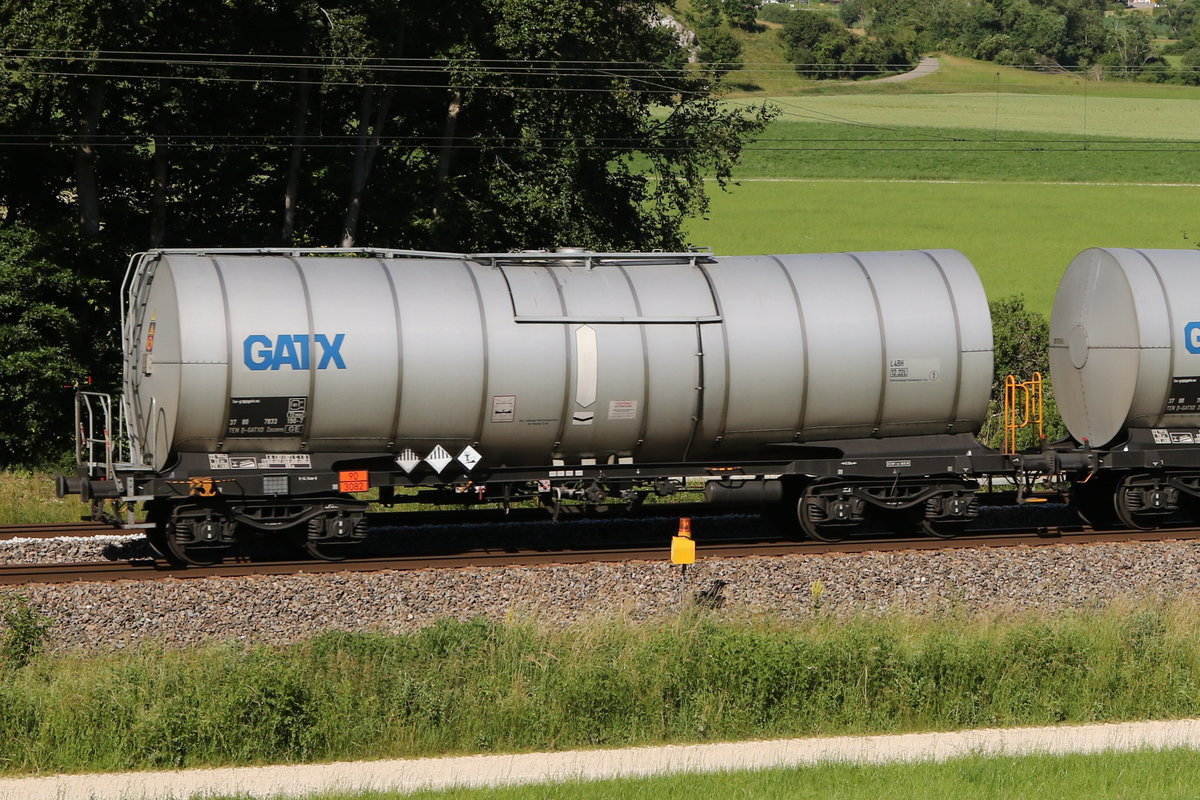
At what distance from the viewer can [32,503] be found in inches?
960

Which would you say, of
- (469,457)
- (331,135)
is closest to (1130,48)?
(331,135)

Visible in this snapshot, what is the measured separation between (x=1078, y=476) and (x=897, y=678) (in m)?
9.12

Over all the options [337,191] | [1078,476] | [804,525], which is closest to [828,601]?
[804,525]

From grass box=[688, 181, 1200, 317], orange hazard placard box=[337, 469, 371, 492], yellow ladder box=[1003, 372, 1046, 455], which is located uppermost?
grass box=[688, 181, 1200, 317]

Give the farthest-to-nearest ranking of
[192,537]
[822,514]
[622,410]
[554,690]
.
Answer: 1. [822,514]
2. [622,410]
3. [192,537]
4. [554,690]

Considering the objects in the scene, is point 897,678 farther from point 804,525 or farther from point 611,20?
point 611,20

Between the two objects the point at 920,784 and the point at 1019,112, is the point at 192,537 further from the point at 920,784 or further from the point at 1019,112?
the point at 1019,112

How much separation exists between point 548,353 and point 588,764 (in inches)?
307

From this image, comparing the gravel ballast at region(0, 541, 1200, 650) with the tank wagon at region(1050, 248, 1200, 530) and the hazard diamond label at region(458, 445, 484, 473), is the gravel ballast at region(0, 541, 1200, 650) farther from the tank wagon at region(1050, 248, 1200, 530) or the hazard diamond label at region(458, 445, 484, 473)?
the tank wagon at region(1050, 248, 1200, 530)

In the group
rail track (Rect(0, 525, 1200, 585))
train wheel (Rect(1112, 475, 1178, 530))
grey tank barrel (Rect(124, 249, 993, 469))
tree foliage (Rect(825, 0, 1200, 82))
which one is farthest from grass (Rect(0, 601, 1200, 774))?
tree foliage (Rect(825, 0, 1200, 82))

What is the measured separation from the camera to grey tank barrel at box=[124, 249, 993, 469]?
1798cm

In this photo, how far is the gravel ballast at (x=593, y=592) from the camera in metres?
15.9

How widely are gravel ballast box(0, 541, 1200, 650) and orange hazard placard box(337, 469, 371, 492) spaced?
141cm

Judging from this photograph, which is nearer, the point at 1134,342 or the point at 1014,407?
the point at 1134,342
